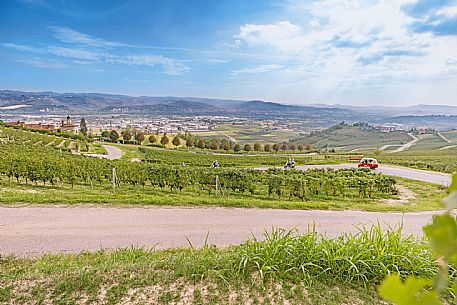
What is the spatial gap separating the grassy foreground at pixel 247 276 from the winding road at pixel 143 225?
4.32 feet

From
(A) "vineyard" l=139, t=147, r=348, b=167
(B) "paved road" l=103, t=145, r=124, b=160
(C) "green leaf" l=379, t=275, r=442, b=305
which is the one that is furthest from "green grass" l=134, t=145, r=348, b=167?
(C) "green leaf" l=379, t=275, r=442, b=305

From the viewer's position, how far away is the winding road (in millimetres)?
6773

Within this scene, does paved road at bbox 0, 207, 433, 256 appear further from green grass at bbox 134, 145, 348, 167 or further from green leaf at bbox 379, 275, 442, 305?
green grass at bbox 134, 145, 348, 167

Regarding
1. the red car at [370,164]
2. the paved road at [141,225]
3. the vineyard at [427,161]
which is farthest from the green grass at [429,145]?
the paved road at [141,225]

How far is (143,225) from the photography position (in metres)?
8.06

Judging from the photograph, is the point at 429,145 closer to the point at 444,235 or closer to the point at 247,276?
the point at 247,276

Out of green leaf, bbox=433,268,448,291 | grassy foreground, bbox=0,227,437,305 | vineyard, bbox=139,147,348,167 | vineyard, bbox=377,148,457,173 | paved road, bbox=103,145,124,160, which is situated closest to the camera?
green leaf, bbox=433,268,448,291

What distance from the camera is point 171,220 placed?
8578 mm

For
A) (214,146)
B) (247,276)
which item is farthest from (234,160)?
(247,276)

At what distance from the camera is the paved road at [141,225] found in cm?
679

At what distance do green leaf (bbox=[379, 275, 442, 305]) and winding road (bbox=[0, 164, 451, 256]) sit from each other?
5403 millimetres

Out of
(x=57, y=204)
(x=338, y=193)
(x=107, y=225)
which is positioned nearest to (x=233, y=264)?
(x=107, y=225)

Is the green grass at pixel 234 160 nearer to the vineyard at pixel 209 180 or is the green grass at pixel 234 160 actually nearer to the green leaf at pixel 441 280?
the vineyard at pixel 209 180

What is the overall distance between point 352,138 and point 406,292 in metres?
116
